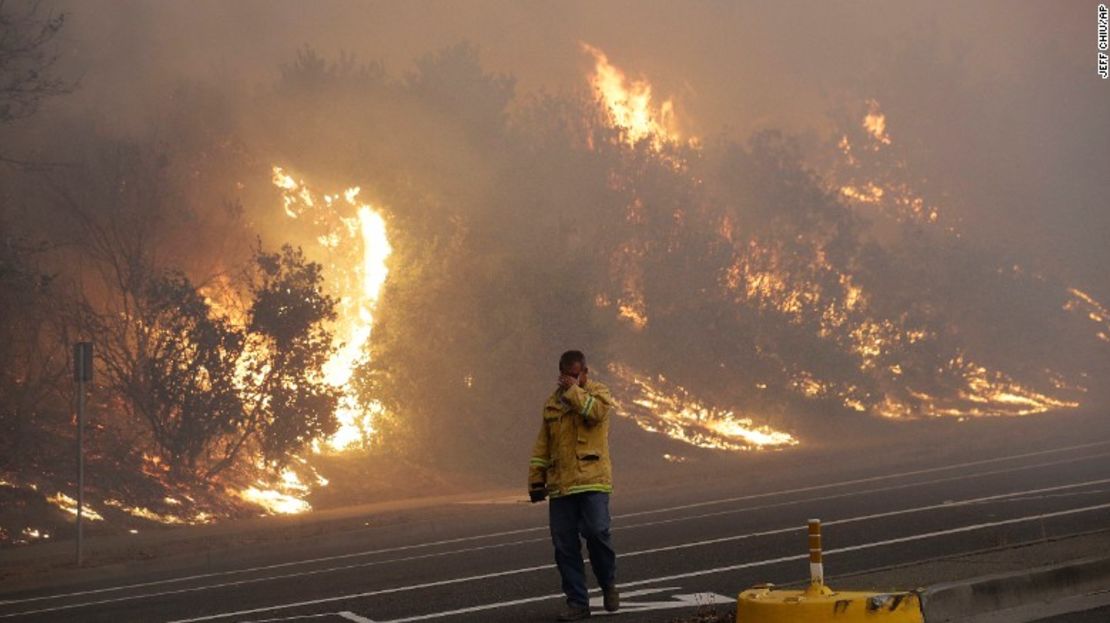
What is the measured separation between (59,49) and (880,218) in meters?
29.9

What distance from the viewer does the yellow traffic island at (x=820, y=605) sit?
7789mm

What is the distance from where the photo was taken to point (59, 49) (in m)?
28.1

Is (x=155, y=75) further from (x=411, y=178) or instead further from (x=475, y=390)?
(x=475, y=390)

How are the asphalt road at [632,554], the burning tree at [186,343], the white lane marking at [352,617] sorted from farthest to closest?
the burning tree at [186,343], the asphalt road at [632,554], the white lane marking at [352,617]

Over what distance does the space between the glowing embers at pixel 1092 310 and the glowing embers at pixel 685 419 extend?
20.4 meters

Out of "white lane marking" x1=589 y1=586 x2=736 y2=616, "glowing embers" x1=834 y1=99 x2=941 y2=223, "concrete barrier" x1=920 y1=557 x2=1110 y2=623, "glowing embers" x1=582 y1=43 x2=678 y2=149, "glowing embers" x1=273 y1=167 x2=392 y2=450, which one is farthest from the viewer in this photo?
"glowing embers" x1=834 y1=99 x2=941 y2=223

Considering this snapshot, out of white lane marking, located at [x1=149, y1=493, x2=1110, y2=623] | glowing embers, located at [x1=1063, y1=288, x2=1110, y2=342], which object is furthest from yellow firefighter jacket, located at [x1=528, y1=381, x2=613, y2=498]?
glowing embers, located at [x1=1063, y1=288, x2=1110, y2=342]

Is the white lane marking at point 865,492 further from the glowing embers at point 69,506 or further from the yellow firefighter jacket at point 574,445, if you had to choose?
the glowing embers at point 69,506

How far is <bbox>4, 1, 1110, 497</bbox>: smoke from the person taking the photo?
28.0 meters

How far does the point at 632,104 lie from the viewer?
41156mm

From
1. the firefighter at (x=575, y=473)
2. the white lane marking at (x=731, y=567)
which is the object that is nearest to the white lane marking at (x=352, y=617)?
the white lane marking at (x=731, y=567)

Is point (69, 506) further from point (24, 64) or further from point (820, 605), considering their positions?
point (820, 605)

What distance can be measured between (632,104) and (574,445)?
32.6 meters

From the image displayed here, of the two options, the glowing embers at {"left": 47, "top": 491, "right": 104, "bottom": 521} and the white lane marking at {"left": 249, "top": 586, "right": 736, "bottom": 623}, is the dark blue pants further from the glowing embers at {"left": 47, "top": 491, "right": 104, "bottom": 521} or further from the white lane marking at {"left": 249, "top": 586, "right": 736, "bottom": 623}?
the glowing embers at {"left": 47, "top": 491, "right": 104, "bottom": 521}
